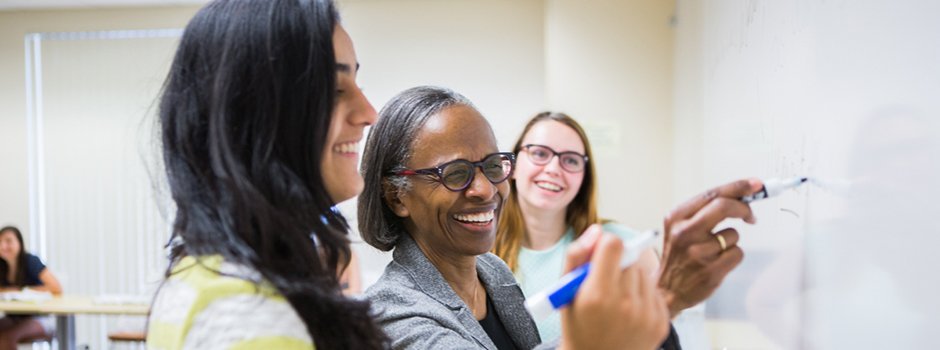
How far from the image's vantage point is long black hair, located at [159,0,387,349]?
50 centimetres

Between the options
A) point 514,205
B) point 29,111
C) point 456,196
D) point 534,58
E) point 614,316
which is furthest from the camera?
point 29,111

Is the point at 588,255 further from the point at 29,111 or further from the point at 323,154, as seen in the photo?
the point at 29,111

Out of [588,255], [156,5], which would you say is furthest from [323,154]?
[156,5]

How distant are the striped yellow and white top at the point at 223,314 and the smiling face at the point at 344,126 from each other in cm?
15

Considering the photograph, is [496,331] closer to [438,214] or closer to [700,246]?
[438,214]

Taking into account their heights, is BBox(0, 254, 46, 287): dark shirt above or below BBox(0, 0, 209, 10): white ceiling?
below

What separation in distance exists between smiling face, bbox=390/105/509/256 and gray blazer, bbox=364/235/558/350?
0.13ft

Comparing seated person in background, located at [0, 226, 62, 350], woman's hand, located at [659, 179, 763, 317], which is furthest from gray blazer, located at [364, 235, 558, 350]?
seated person in background, located at [0, 226, 62, 350]

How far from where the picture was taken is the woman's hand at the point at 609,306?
18.8 inches

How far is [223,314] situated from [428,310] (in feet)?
1.19

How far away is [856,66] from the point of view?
68 centimetres

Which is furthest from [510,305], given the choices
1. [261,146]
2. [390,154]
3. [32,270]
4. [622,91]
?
[32,270]

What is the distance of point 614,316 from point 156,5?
4.61 m

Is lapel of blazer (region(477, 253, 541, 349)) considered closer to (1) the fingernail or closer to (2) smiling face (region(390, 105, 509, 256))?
(2) smiling face (region(390, 105, 509, 256))
